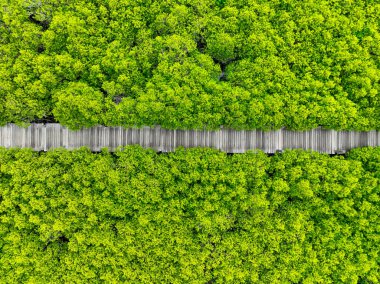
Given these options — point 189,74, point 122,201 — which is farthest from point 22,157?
point 189,74

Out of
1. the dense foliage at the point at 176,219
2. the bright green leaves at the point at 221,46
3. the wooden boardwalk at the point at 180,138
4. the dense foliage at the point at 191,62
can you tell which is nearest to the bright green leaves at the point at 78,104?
the dense foliage at the point at 191,62

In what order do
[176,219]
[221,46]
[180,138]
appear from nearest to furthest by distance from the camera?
[176,219] < [221,46] < [180,138]

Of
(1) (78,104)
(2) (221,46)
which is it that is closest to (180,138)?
(2) (221,46)

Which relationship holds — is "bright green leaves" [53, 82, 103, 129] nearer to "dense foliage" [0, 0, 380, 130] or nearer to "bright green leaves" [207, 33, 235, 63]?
"dense foliage" [0, 0, 380, 130]

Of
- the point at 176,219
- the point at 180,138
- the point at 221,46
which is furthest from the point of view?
the point at 180,138

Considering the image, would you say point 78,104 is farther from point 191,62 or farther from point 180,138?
point 191,62

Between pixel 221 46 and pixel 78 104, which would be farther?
pixel 221 46

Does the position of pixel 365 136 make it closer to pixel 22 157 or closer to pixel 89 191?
pixel 89 191
